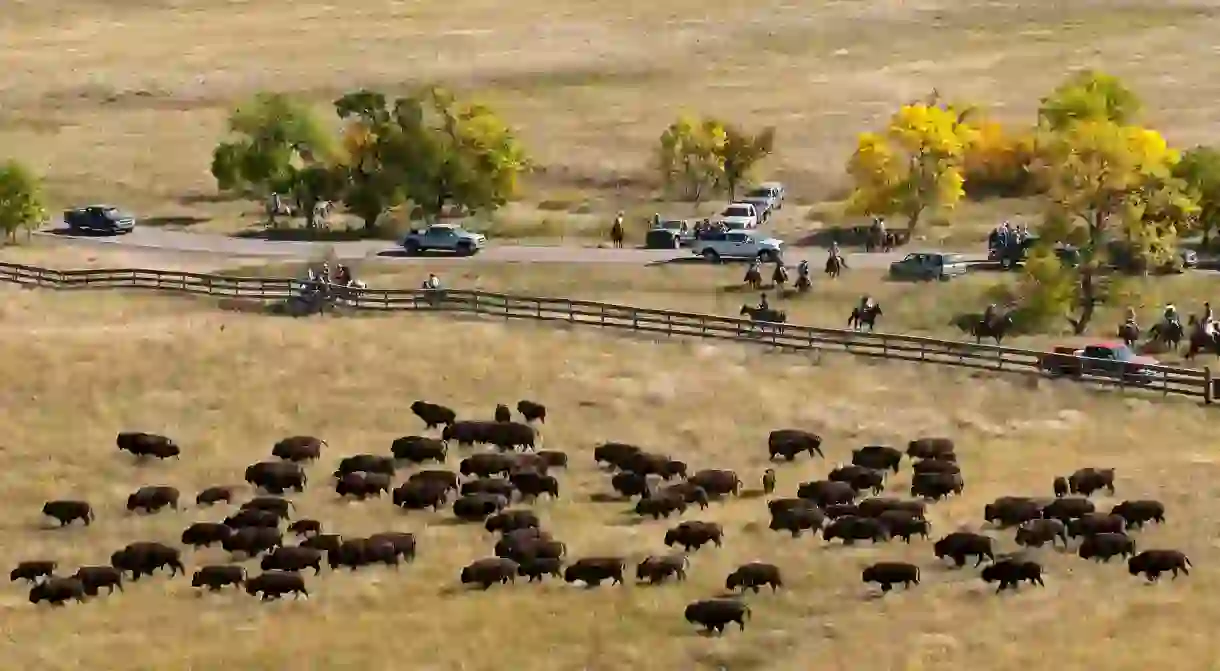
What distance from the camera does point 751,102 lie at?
105375 millimetres

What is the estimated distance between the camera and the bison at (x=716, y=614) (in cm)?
3438

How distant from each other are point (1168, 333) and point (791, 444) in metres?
15.2

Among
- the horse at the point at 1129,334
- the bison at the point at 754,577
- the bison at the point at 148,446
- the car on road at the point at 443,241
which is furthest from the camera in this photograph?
the car on road at the point at 443,241

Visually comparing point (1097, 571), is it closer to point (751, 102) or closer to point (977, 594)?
point (977, 594)

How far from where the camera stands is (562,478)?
147ft

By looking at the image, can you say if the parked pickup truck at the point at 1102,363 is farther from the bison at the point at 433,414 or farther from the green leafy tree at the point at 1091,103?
the green leafy tree at the point at 1091,103

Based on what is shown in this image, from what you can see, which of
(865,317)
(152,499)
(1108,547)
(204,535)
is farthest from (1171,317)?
(204,535)

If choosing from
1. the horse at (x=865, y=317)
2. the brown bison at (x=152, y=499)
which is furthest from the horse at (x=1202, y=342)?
the brown bison at (x=152, y=499)

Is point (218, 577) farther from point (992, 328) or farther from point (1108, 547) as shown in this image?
point (992, 328)

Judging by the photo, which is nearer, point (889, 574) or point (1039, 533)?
point (889, 574)

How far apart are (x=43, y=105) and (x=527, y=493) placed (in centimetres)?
6969

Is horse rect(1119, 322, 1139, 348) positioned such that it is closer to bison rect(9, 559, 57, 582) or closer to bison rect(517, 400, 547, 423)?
bison rect(517, 400, 547, 423)

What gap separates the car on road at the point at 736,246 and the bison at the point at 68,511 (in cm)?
3210

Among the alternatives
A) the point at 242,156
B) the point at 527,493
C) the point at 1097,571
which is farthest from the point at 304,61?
the point at 1097,571
